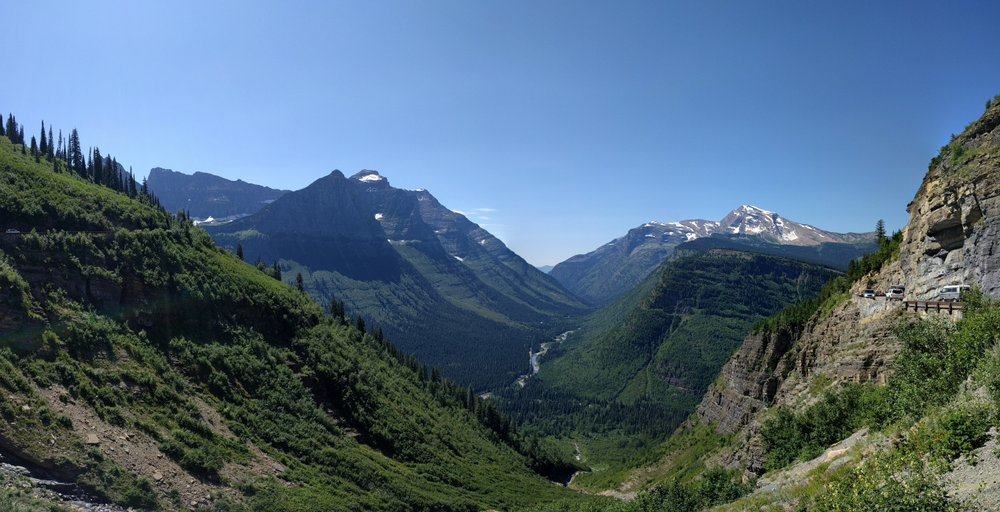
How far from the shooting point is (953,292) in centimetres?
3400

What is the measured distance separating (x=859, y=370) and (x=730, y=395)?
40.6 meters

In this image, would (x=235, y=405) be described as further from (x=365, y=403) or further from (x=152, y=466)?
(x=365, y=403)

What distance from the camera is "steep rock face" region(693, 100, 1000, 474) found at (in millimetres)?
33344

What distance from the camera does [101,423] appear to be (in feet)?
109

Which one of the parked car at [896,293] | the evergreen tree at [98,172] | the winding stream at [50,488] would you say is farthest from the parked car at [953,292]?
the evergreen tree at [98,172]

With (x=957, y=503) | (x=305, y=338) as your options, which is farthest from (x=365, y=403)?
(x=957, y=503)

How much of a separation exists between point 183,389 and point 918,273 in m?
67.2

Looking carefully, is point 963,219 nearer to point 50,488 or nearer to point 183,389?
point 50,488

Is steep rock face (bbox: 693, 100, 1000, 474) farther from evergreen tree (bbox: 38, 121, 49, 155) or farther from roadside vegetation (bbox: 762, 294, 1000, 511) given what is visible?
evergreen tree (bbox: 38, 121, 49, 155)

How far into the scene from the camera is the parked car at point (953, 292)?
32.7m

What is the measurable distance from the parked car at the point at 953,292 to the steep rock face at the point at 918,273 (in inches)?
22.5

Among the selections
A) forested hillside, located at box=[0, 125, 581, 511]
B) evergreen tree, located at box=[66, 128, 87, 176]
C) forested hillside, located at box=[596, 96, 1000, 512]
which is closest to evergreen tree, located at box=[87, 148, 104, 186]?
evergreen tree, located at box=[66, 128, 87, 176]

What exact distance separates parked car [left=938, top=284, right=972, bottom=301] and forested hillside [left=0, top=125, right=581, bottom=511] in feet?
169

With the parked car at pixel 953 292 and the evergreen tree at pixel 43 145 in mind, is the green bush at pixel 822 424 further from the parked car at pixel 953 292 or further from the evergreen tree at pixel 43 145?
the evergreen tree at pixel 43 145
